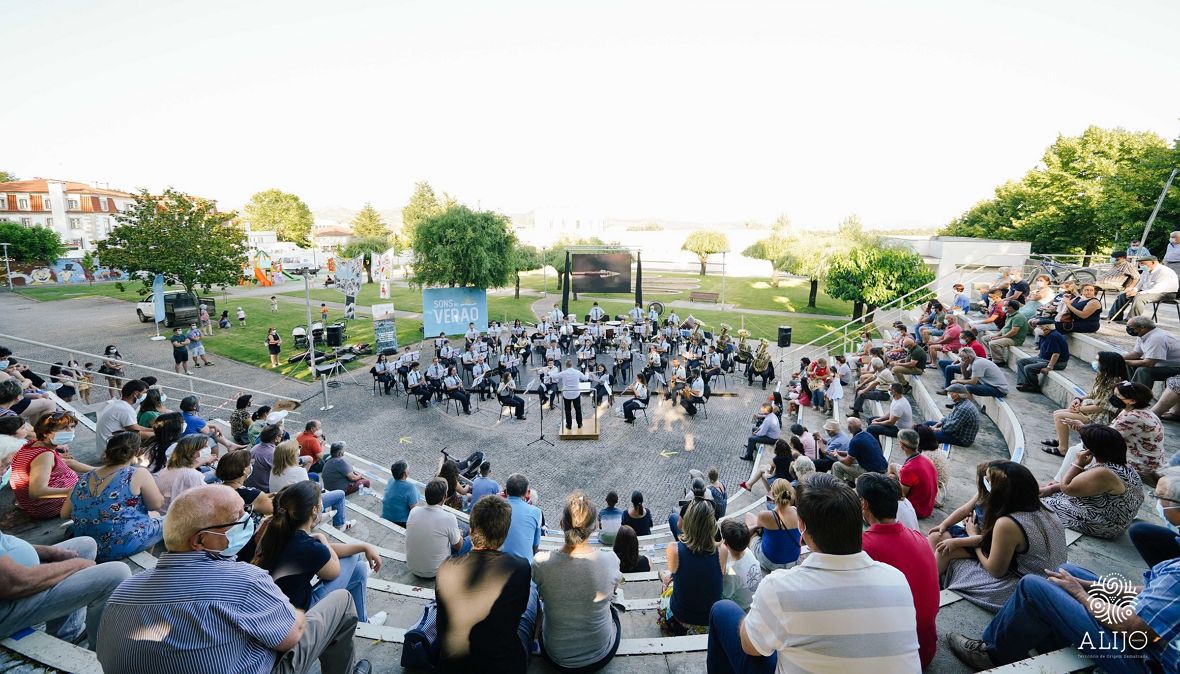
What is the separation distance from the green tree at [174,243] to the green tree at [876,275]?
3596cm

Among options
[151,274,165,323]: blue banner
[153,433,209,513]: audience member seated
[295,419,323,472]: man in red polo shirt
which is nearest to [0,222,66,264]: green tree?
[151,274,165,323]: blue banner

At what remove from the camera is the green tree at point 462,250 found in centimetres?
2488

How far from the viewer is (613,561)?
3.50 m

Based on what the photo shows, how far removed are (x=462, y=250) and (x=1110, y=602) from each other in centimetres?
2455

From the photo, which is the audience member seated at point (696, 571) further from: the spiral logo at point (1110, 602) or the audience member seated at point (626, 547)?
the spiral logo at point (1110, 602)

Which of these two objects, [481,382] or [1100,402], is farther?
[481,382]

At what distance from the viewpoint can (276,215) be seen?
85438 millimetres

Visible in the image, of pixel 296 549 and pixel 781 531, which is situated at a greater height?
pixel 296 549

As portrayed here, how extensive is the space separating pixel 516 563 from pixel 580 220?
97.9m

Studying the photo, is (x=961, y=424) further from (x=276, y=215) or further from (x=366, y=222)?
(x=276, y=215)

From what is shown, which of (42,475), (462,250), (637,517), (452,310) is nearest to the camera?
(42,475)

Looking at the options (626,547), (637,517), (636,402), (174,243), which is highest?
(174,243)

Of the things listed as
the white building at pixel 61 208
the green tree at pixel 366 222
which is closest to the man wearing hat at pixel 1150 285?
the green tree at pixel 366 222

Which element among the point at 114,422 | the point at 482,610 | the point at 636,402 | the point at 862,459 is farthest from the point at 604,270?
the point at 482,610
